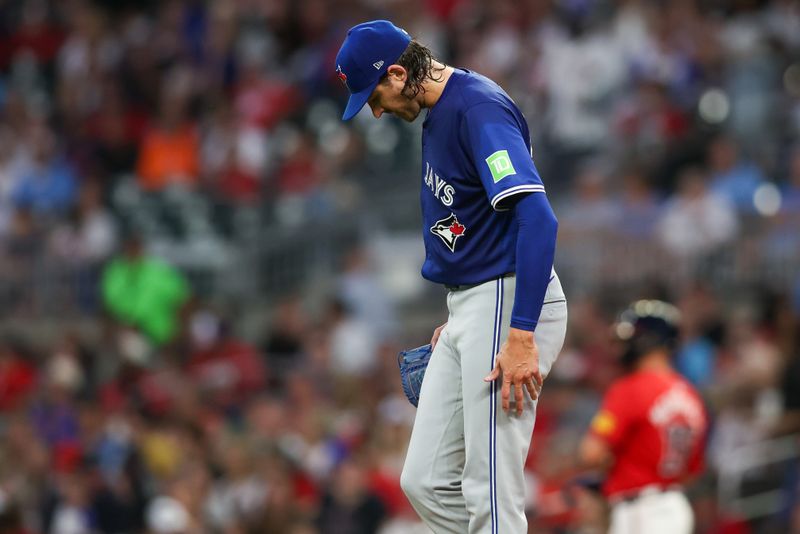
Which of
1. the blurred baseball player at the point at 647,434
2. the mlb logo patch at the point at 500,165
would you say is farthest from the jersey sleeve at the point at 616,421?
the mlb logo patch at the point at 500,165

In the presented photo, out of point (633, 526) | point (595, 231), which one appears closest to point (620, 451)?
point (633, 526)

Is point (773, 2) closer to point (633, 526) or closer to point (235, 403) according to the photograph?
point (235, 403)

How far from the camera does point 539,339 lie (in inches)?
207

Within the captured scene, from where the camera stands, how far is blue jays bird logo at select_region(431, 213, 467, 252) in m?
5.33

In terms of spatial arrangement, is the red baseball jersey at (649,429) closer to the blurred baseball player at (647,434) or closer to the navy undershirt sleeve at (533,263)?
the blurred baseball player at (647,434)

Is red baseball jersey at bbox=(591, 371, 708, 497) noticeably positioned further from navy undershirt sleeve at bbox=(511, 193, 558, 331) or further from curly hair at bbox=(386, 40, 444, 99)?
curly hair at bbox=(386, 40, 444, 99)

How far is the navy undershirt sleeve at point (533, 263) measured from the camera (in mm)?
5020

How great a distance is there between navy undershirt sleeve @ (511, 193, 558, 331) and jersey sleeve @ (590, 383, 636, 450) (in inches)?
90.1

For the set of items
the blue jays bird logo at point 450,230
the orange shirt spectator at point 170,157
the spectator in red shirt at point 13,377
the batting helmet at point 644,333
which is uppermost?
the orange shirt spectator at point 170,157

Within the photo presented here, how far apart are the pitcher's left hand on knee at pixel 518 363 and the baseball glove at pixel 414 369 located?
64 cm

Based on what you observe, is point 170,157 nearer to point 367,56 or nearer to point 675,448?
point 675,448

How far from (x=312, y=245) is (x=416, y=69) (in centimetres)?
947

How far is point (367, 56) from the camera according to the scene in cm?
525

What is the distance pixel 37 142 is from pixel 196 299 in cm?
381
